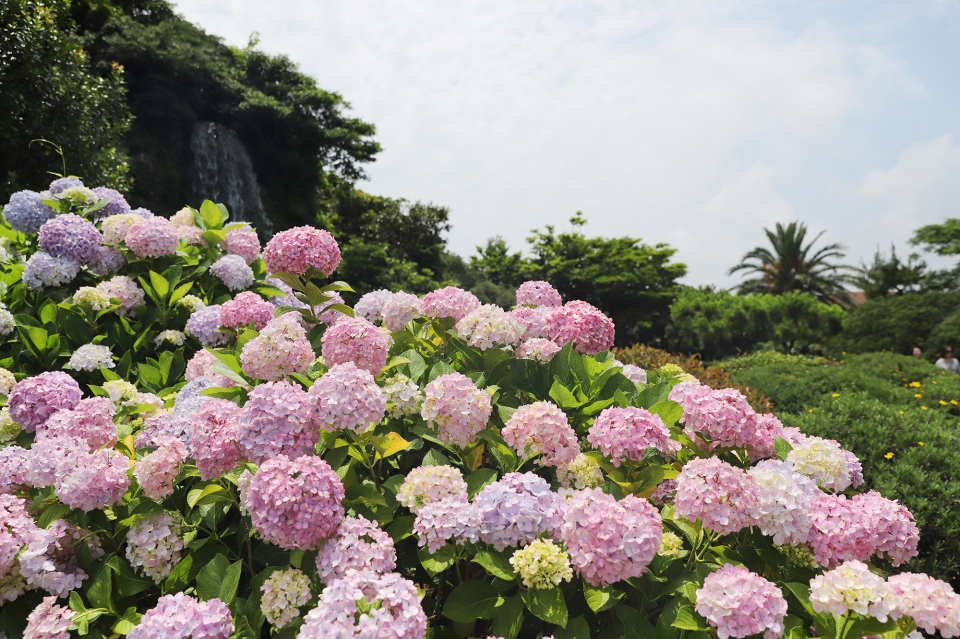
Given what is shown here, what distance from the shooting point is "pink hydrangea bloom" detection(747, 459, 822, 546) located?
5.05ft

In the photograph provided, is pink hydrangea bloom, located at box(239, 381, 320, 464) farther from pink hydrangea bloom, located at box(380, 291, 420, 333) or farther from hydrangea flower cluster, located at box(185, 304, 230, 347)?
hydrangea flower cluster, located at box(185, 304, 230, 347)

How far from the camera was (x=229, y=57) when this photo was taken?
23188mm

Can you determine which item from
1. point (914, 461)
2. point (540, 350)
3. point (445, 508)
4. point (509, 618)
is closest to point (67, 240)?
point (540, 350)

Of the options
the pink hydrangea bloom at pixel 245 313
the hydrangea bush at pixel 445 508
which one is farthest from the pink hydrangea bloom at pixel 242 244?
the hydrangea bush at pixel 445 508

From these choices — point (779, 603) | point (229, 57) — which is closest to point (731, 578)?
point (779, 603)

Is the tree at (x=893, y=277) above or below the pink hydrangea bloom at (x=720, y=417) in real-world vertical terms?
above

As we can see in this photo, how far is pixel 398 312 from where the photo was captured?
2697mm

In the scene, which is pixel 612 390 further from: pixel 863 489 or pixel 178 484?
pixel 863 489

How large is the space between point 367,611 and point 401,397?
30.0 inches

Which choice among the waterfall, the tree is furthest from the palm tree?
the waterfall

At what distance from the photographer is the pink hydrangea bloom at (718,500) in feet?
4.95

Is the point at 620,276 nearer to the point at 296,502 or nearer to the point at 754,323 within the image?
the point at 754,323

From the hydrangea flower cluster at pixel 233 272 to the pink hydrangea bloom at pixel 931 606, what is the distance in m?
3.53

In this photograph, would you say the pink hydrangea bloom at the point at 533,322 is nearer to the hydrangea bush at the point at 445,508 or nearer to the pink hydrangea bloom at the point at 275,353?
the hydrangea bush at the point at 445,508
